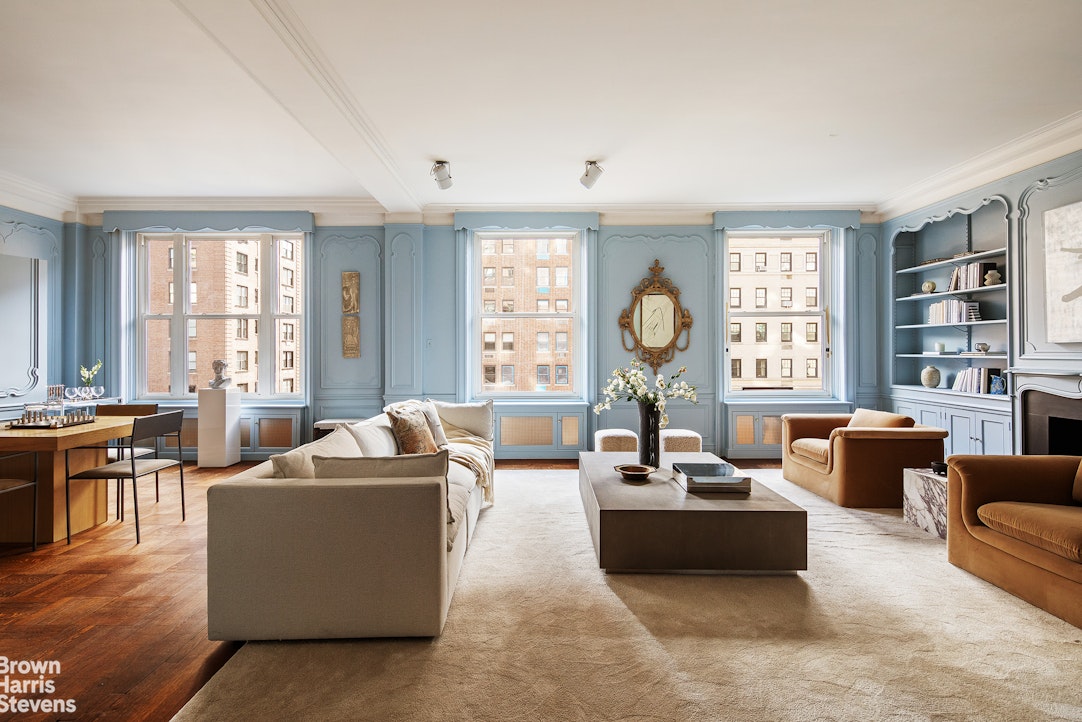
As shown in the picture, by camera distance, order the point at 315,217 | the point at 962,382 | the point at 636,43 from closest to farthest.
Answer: the point at 636,43 → the point at 962,382 → the point at 315,217

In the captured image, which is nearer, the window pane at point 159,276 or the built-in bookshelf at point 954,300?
the built-in bookshelf at point 954,300

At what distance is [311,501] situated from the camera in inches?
86.4

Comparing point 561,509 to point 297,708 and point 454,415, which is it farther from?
point 297,708

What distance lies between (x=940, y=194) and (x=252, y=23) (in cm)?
582

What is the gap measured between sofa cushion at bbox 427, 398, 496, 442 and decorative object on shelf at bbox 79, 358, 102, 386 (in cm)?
394

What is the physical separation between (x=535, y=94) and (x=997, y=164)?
3.97 m

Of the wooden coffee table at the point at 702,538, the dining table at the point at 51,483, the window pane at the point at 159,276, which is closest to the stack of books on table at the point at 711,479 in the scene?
the wooden coffee table at the point at 702,538

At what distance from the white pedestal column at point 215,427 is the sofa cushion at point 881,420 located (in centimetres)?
599

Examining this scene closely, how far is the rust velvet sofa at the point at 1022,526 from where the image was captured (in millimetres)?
2375

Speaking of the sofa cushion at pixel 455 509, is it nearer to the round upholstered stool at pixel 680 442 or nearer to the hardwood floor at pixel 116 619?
the hardwood floor at pixel 116 619

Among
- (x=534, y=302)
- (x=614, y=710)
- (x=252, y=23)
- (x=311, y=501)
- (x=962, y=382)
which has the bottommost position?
(x=614, y=710)

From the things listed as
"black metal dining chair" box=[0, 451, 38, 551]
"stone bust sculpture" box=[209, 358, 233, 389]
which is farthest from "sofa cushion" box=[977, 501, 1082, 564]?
"stone bust sculpture" box=[209, 358, 233, 389]

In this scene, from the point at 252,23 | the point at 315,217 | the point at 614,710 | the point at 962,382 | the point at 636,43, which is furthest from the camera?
the point at 315,217

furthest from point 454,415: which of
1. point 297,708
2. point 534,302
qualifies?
point 297,708
